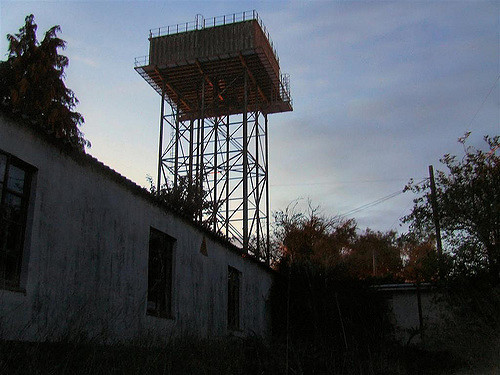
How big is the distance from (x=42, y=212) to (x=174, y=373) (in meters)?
2.91

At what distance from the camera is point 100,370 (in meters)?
6.38

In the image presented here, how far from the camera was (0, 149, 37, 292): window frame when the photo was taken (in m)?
7.39

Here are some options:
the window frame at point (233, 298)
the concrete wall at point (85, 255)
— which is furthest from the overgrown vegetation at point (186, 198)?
the concrete wall at point (85, 255)

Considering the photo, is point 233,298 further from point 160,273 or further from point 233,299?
point 160,273

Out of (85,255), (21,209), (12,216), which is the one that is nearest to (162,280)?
(85,255)

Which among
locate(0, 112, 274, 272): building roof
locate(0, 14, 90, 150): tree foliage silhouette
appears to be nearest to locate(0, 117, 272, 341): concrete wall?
locate(0, 112, 274, 272): building roof

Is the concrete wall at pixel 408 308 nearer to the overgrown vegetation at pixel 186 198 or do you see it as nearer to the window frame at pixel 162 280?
the overgrown vegetation at pixel 186 198

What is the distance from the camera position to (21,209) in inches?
305

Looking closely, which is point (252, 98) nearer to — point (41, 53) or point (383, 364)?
point (41, 53)

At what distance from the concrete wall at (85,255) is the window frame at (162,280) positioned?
0.12m

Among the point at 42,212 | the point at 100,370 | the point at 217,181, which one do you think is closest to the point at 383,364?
the point at 100,370

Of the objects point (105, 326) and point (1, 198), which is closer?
point (1, 198)

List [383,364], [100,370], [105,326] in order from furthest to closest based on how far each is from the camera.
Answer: [383,364], [105,326], [100,370]

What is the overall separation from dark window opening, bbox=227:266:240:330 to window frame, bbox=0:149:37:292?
8.89 m
